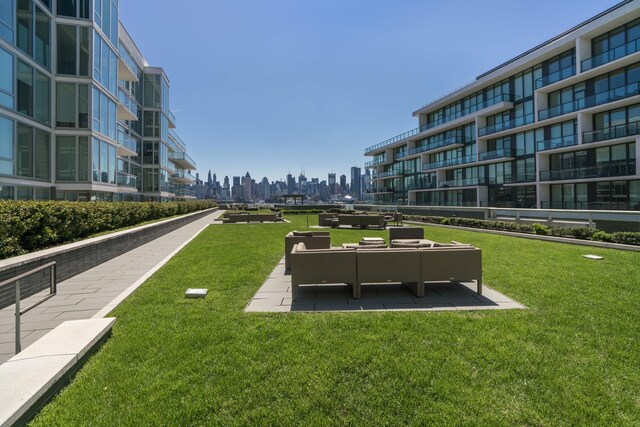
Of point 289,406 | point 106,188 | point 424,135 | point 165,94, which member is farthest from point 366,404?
point 424,135

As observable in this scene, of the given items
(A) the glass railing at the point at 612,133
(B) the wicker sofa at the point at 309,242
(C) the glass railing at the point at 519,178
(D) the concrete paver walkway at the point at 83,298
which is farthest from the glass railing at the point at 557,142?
(D) the concrete paver walkway at the point at 83,298

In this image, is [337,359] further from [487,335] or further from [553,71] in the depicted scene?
[553,71]

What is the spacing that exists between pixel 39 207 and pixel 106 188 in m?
13.9

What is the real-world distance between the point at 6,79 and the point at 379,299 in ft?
60.7

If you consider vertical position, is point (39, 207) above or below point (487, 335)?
above

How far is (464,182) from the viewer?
41.3 metres

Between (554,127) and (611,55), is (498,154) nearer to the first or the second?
(554,127)

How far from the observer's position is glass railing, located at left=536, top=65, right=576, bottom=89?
2906 centimetres

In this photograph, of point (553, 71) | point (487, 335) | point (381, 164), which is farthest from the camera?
point (381, 164)

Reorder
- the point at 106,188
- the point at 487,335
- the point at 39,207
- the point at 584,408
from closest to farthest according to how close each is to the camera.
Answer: the point at 584,408 → the point at 487,335 → the point at 39,207 → the point at 106,188

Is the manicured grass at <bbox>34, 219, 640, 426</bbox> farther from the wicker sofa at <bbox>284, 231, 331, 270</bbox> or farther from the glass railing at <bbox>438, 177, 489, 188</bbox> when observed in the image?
the glass railing at <bbox>438, 177, 489, 188</bbox>

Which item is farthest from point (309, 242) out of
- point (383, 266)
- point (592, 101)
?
point (592, 101)

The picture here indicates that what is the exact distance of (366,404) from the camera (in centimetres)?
296

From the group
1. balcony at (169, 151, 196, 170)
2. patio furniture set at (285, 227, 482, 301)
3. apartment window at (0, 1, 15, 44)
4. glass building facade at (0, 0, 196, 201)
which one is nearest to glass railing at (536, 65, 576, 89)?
patio furniture set at (285, 227, 482, 301)
